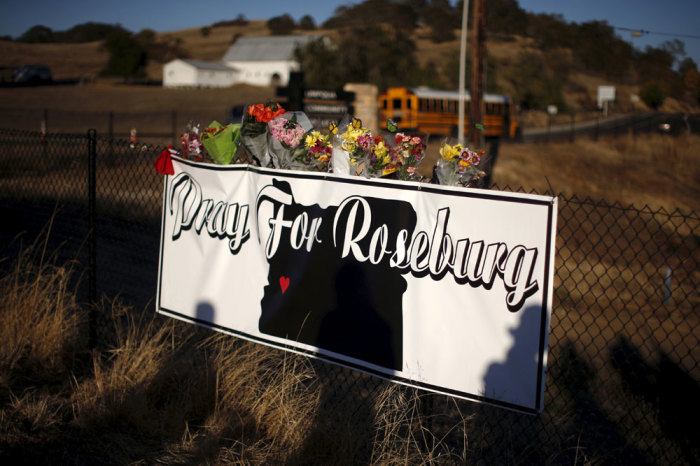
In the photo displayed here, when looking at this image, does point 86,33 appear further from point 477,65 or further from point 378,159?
point 378,159

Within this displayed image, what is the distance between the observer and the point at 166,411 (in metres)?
3.98

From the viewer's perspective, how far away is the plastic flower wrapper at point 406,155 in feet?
12.0

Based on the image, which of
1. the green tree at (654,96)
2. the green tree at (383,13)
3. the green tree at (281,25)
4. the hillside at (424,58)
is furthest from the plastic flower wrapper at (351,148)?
the green tree at (281,25)

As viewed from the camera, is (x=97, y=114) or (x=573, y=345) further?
→ (x=97, y=114)

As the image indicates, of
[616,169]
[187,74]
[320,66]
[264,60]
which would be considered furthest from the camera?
[264,60]

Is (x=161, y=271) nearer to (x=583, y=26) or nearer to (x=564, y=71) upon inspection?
(x=564, y=71)

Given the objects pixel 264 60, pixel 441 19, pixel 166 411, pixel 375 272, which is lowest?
pixel 166 411

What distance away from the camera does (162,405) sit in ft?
13.9

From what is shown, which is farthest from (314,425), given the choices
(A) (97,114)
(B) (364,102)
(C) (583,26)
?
(C) (583,26)

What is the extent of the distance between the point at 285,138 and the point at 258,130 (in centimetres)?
29

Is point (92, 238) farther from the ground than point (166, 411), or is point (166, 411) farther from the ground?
point (92, 238)

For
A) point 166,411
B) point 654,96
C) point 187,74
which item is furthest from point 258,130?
point 187,74

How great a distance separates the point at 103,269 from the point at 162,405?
499cm

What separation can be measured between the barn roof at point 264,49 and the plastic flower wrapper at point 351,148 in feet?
263
